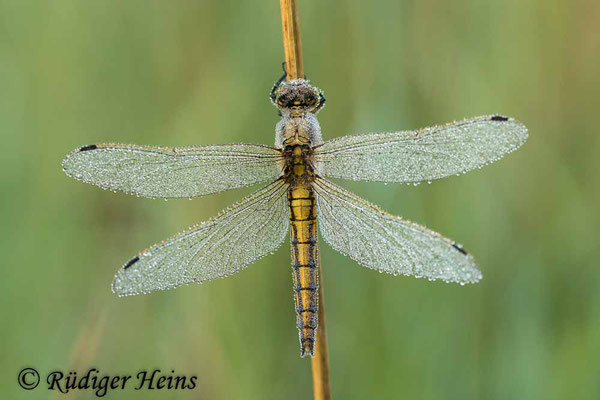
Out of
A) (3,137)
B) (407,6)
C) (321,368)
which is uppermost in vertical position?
(407,6)

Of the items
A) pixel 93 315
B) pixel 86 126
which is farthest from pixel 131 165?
pixel 86 126

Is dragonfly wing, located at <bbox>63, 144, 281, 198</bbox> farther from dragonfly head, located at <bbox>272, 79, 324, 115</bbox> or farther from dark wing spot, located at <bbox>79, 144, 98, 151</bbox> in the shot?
dragonfly head, located at <bbox>272, 79, 324, 115</bbox>

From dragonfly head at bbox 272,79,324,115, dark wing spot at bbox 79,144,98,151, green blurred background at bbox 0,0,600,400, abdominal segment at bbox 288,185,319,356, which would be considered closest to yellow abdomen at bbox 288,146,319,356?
abdominal segment at bbox 288,185,319,356

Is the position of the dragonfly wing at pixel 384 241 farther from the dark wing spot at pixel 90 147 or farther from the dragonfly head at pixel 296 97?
the dark wing spot at pixel 90 147

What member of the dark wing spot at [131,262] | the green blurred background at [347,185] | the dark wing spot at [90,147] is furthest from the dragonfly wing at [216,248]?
the green blurred background at [347,185]

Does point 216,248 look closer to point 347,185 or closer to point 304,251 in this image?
point 304,251

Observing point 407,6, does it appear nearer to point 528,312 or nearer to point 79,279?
point 528,312

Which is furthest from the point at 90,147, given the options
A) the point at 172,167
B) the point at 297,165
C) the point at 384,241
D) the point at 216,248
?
the point at 384,241
